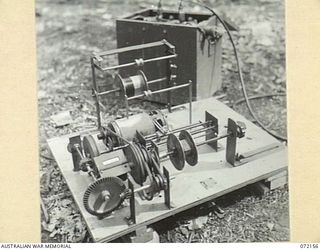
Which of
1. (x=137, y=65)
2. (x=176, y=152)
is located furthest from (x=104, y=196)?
(x=137, y=65)

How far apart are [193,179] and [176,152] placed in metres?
0.21

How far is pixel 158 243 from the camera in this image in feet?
7.85

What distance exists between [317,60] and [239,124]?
1.83 ft

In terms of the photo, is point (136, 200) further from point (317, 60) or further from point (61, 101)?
point (61, 101)

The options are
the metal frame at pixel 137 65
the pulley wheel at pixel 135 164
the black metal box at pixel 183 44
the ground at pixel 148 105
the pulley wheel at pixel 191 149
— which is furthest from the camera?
the black metal box at pixel 183 44

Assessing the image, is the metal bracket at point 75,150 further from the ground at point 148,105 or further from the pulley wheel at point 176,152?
the pulley wheel at point 176,152

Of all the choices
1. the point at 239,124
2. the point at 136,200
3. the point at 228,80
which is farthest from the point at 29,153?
the point at 228,80

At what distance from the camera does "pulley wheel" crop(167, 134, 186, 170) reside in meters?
2.47

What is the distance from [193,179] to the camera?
8.61 ft

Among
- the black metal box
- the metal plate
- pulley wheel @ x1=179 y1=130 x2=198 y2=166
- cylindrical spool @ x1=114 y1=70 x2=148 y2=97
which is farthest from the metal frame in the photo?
pulley wheel @ x1=179 y1=130 x2=198 y2=166

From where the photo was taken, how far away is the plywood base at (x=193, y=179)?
2.35m

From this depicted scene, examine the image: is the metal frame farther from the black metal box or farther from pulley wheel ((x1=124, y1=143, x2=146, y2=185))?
pulley wheel ((x1=124, y1=143, x2=146, y2=185))

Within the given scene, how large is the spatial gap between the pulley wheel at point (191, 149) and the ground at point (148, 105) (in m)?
0.32

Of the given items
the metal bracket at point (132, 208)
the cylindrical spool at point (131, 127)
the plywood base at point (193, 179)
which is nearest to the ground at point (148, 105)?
the plywood base at point (193, 179)
